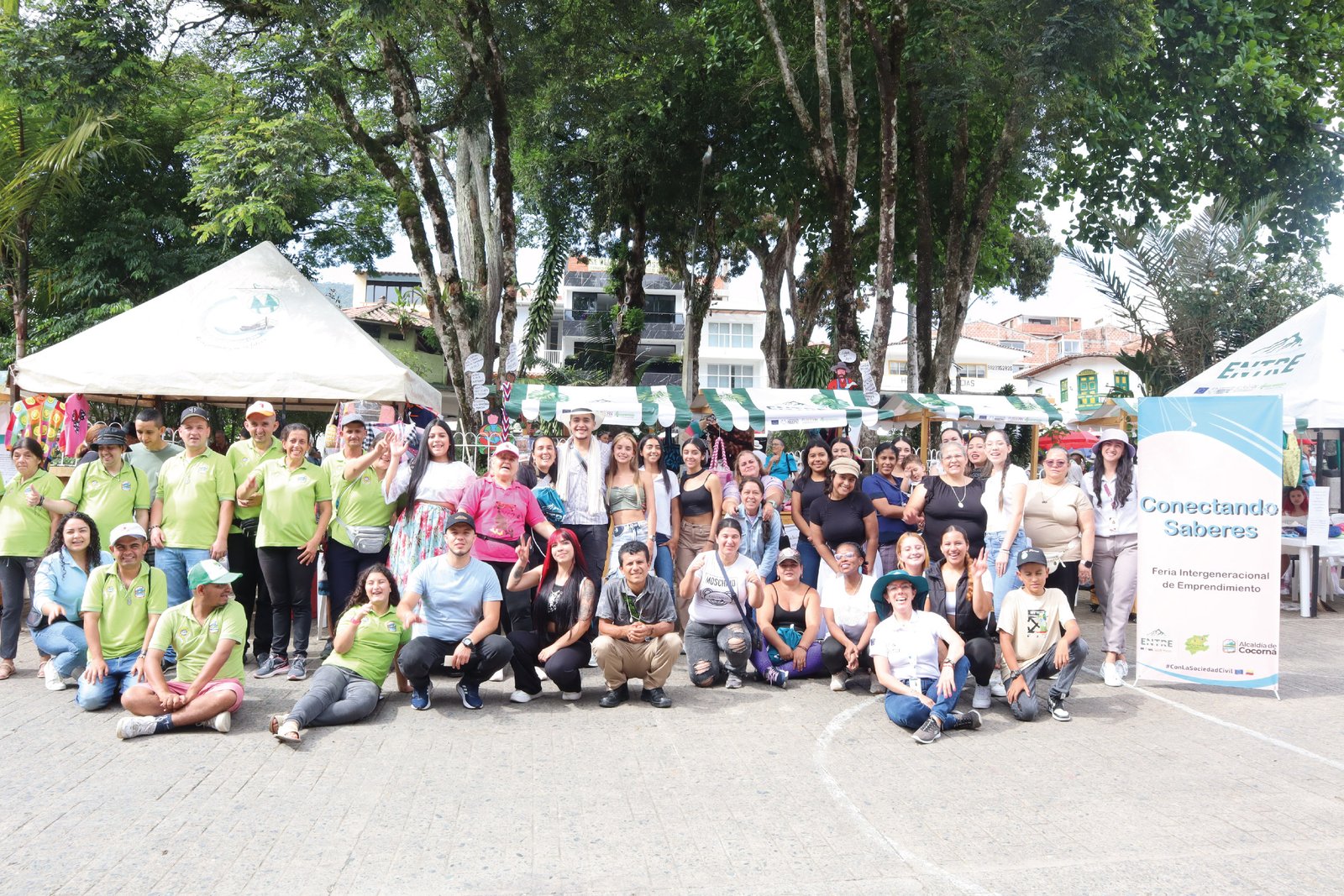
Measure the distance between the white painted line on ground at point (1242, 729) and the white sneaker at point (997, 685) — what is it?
0.99 meters

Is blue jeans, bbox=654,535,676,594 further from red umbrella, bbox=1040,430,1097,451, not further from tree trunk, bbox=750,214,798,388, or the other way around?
tree trunk, bbox=750,214,798,388

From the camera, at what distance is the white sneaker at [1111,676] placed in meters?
7.28

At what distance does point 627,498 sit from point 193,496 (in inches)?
121

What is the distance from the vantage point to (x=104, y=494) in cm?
727

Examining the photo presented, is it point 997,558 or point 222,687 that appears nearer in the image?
point 222,687

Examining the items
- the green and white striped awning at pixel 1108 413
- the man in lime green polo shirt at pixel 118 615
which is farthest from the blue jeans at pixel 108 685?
the green and white striped awning at pixel 1108 413

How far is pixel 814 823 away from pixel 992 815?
0.83 meters

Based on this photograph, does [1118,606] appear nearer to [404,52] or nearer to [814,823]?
[814,823]

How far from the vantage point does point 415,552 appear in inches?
295

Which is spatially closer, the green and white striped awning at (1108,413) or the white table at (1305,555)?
the white table at (1305,555)

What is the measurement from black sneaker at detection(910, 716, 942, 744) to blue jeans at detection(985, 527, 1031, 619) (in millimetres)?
1362

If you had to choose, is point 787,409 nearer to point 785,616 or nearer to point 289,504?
point 785,616

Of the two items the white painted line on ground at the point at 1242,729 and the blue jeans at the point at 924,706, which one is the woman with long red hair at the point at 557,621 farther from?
the white painted line on ground at the point at 1242,729

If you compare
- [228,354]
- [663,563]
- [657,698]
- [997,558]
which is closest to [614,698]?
[657,698]
